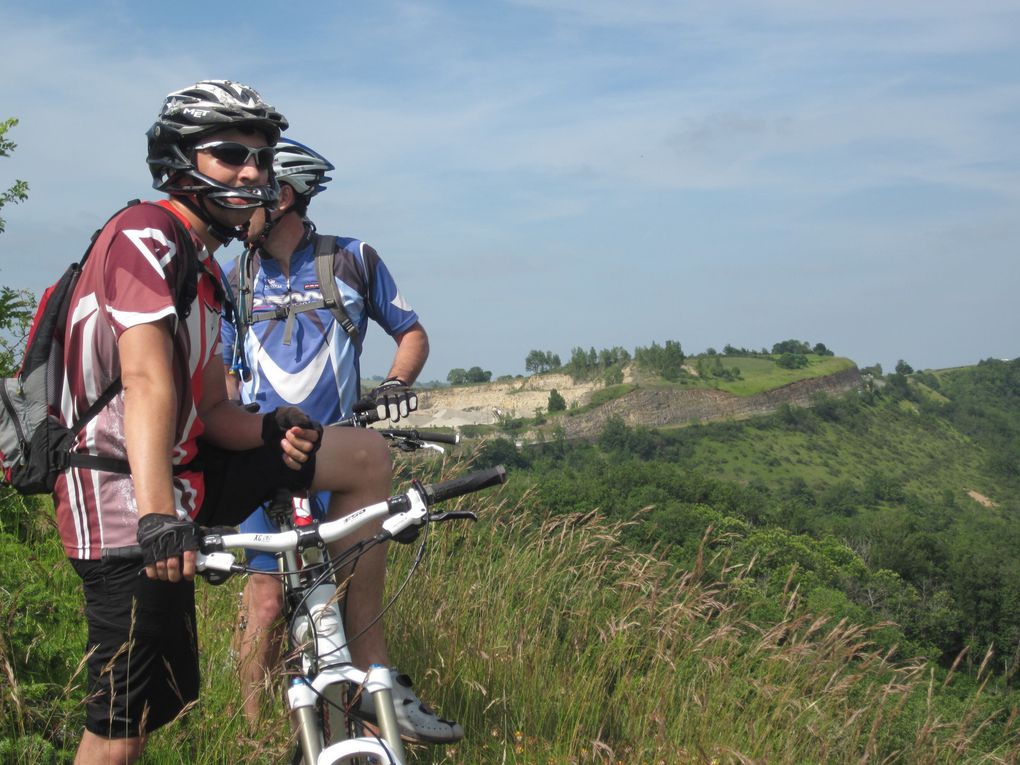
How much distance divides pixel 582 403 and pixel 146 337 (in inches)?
5380

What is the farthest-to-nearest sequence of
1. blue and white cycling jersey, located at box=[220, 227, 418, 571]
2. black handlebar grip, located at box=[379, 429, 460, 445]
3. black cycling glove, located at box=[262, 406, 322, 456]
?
blue and white cycling jersey, located at box=[220, 227, 418, 571]
black handlebar grip, located at box=[379, 429, 460, 445]
black cycling glove, located at box=[262, 406, 322, 456]

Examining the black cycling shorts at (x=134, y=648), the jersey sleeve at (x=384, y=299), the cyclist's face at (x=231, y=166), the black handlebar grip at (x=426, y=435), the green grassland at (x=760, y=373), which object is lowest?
the green grassland at (x=760, y=373)

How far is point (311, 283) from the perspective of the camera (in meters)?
3.93

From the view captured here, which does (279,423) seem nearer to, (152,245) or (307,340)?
(152,245)

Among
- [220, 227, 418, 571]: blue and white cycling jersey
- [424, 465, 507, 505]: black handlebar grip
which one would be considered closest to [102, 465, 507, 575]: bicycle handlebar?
[424, 465, 507, 505]: black handlebar grip

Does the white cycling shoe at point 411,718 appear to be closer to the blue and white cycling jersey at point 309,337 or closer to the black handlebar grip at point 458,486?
the black handlebar grip at point 458,486

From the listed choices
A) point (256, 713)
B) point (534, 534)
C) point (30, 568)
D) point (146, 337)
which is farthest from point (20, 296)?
point (146, 337)

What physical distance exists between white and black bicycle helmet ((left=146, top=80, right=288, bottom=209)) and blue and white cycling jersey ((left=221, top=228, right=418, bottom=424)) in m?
1.24

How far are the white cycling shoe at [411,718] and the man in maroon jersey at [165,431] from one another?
1.46 ft

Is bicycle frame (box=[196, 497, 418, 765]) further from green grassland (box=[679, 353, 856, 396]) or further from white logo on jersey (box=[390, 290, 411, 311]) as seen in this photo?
green grassland (box=[679, 353, 856, 396])

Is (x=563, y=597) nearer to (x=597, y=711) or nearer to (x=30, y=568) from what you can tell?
(x=597, y=711)

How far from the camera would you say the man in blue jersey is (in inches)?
140

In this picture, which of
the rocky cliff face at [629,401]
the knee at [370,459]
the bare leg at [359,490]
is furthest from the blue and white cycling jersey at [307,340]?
the rocky cliff face at [629,401]

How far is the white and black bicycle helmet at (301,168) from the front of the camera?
4.01 meters
